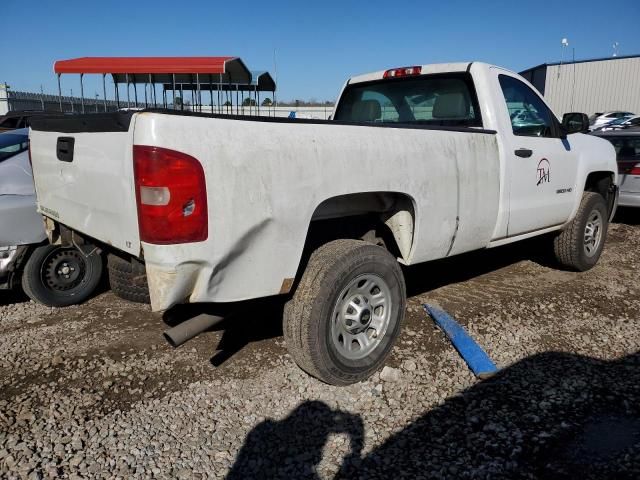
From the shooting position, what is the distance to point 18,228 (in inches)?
163

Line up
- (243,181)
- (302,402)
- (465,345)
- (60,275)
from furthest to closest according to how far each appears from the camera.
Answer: (60,275)
(465,345)
(302,402)
(243,181)

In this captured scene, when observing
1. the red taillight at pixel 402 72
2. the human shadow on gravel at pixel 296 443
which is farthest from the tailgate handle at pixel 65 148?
the red taillight at pixel 402 72

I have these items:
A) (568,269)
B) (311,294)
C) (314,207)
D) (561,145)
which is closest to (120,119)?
(314,207)

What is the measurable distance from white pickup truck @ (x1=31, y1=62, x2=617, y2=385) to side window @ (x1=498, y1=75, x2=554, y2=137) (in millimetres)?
17

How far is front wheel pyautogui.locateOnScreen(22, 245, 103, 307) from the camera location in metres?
4.32

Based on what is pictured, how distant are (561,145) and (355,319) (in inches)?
114

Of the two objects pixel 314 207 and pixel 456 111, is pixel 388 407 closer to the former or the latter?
pixel 314 207

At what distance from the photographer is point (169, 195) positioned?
7.68 feet

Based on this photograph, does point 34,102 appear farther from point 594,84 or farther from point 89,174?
point 594,84

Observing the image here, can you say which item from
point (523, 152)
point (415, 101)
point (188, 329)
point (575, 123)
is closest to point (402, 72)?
point (415, 101)

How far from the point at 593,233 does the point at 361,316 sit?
145 inches

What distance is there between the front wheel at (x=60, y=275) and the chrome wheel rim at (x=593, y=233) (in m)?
4.96

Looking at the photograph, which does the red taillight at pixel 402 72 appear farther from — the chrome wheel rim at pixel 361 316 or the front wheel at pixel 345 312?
the chrome wheel rim at pixel 361 316

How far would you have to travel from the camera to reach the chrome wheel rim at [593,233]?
552 centimetres
